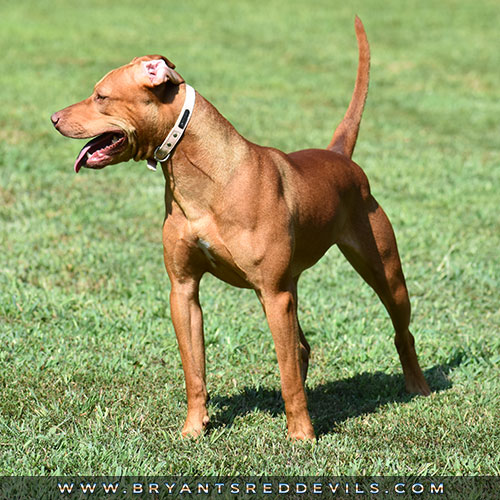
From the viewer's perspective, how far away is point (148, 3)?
2486cm

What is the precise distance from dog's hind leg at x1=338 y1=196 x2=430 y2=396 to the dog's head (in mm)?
1519

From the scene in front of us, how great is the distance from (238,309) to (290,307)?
2.37m

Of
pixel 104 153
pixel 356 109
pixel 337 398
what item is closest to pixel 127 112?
pixel 104 153

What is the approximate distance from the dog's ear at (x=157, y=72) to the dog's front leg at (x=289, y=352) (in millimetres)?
1167

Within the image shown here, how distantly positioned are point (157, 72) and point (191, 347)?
152 cm

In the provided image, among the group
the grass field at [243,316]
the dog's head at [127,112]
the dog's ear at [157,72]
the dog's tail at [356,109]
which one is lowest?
the grass field at [243,316]

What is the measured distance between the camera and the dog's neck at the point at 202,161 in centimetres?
405

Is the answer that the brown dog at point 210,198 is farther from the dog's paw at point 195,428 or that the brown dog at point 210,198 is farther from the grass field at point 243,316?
the grass field at point 243,316

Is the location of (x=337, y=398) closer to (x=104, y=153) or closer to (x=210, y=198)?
(x=210, y=198)

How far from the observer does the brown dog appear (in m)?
3.90

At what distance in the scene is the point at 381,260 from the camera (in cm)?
504

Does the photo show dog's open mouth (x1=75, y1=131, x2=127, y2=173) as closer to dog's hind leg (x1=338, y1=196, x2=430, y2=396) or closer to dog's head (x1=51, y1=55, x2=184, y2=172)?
dog's head (x1=51, y1=55, x2=184, y2=172)

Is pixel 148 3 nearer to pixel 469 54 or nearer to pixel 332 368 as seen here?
pixel 469 54

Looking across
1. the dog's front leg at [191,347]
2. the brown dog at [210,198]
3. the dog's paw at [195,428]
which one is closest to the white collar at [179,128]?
the brown dog at [210,198]
